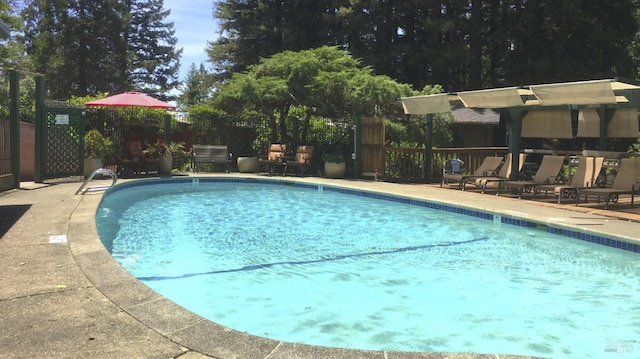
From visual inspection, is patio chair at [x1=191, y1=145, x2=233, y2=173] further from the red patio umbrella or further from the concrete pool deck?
the concrete pool deck

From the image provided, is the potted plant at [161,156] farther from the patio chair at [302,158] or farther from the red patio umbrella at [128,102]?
the patio chair at [302,158]

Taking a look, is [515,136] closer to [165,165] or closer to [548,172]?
[548,172]

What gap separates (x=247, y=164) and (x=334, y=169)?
10.5 ft

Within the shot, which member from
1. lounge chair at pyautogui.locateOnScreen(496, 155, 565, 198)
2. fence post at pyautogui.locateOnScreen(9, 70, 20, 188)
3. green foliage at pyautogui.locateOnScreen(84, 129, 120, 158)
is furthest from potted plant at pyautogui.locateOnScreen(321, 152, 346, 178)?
fence post at pyautogui.locateOnScreen(9, 70, 20, 188)

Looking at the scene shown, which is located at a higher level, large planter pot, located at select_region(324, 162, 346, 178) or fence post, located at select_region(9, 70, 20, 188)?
fence post, located at select_region(9, 70, 20, 188)

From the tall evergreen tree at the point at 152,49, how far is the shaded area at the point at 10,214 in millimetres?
38111

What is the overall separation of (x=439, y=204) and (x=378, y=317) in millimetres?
5961

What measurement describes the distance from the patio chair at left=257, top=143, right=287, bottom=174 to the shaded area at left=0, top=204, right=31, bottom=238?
8.27 m

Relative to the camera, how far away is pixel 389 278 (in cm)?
541

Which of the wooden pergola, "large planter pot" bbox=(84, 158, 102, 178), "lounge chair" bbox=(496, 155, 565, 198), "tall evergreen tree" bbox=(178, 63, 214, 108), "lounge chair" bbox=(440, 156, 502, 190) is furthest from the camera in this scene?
"tall evergreen tree" bbox=(178, 63, 214, 108)

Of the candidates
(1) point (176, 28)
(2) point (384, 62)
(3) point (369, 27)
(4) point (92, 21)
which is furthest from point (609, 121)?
(1) point (176, 28)

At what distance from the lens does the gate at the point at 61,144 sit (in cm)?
1173

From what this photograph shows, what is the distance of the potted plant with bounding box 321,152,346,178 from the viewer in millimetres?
14870

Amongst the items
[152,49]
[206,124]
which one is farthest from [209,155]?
[152,49]
